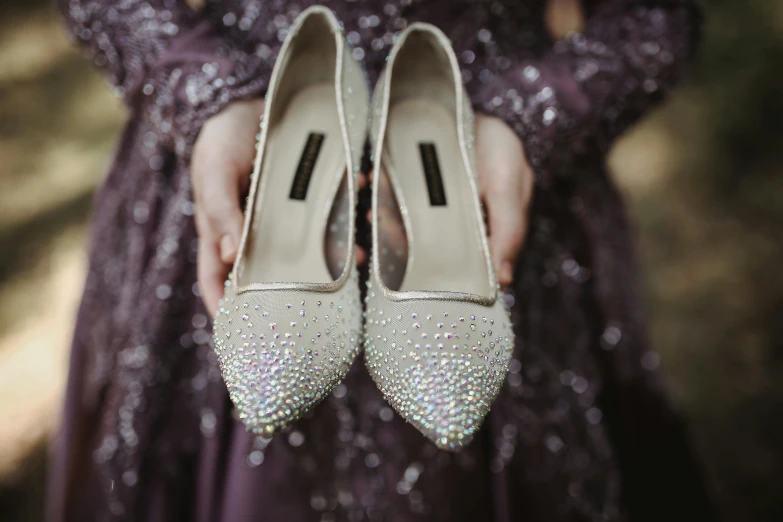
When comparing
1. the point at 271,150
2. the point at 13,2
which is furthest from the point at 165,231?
the point at 13,2

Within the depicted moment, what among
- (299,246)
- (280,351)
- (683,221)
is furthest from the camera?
(683,221)

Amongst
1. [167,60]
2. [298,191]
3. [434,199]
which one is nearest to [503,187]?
[434,199]

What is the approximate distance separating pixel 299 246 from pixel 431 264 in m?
0.11

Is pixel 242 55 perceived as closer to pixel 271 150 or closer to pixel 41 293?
pixel 271 150

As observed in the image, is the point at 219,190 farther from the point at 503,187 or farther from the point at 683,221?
the point at 683,221

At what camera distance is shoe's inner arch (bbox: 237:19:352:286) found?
39 cm

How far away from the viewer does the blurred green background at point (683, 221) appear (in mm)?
887

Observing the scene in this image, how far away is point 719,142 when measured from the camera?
3.24 feet

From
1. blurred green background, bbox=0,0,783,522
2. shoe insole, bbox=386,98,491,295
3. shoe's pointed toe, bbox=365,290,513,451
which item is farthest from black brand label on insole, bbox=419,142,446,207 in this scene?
Result: blurred green background, bbox=0,0,783,522

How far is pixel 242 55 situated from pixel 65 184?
742mm

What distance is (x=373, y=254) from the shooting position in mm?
345

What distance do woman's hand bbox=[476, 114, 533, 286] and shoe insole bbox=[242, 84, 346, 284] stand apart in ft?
0.38

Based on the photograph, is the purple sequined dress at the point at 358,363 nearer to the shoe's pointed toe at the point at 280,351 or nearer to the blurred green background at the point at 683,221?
the shoe's pointed toe at the point at 280,351

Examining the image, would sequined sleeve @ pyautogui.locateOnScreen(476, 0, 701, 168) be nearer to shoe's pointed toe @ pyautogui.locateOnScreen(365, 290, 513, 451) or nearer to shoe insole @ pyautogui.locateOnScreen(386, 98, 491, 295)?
shoe insole @ pyautogui.locateOnScreen(386, 98, 491, 295)
